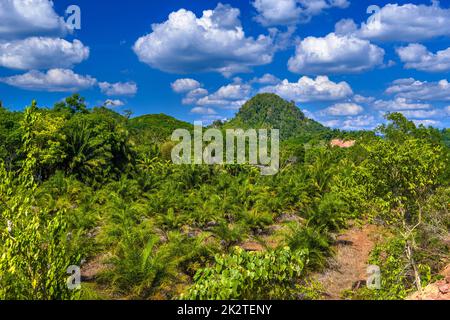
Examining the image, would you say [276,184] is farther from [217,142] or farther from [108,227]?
[217,142]

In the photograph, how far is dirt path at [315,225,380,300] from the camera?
11516 mm

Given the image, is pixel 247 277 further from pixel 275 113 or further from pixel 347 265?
pixel 275 113

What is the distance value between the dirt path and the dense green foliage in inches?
18.0

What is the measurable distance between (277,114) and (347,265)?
128159 mm

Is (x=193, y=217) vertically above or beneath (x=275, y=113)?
beneath

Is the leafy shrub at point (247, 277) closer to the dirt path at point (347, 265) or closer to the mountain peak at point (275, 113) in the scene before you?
the dirt path at point (347, 265)

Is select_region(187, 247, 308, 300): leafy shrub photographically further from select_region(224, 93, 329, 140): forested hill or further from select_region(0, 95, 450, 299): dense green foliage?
select_region(224, 93, 329, 140): forested hill

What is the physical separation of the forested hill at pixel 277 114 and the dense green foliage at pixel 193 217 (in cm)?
10222

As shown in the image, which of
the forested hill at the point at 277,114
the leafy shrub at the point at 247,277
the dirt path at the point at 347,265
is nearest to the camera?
the leafy shrub at the point at 247,277

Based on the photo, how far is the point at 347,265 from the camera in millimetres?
13359

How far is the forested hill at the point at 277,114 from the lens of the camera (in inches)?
5059

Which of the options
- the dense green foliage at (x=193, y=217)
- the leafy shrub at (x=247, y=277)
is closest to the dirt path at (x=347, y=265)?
the dense green foliage at (x=193, y=217)

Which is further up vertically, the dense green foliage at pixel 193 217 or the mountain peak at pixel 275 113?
the mountain peak at pixel 275 113

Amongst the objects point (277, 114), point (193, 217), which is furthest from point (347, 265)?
point (277, 114)
